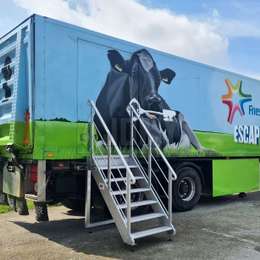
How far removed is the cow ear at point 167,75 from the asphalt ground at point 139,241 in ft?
9.60

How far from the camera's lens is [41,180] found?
252 inches

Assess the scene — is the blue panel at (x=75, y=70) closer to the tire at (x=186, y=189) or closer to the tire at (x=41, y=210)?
the tire at (x=186, y=189)

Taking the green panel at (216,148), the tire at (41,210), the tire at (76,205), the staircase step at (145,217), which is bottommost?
the tire at (76,205)

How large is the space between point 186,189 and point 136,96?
2.77 metres

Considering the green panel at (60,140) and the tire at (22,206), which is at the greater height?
the green panel at (60,140)

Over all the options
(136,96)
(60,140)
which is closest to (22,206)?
(60,140)

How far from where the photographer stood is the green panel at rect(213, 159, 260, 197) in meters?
10.1

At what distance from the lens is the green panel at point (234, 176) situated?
33.2 feet

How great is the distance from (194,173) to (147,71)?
280 cm

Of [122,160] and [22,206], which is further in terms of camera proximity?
[22,206]

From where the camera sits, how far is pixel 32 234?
7102 mm

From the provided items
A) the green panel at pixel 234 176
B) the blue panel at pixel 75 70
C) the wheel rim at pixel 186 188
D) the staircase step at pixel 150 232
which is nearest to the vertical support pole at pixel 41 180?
the blue panel at pixel 75 70

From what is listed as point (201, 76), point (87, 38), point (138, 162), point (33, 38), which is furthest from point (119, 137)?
point (201, 76)

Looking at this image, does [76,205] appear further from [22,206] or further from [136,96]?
[136,96]
